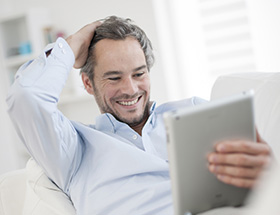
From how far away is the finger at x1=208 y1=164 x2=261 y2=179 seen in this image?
2.96ft

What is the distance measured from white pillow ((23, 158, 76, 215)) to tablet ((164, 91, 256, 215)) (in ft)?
1.84

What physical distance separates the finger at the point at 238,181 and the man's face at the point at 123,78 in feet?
2.51

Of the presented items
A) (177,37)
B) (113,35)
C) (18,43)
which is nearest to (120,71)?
(113,35)

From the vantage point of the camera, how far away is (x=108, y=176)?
4.43ft

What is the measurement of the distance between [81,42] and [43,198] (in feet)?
2.20

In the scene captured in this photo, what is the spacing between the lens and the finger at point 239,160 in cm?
89

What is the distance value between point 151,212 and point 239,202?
1.23 ft

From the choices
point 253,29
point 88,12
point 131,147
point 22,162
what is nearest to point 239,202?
point 131,147

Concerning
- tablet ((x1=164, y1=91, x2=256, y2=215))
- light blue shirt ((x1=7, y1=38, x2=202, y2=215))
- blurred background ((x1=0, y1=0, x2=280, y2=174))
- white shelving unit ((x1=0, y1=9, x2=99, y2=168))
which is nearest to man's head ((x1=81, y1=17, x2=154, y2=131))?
light blue shirt ((x1=7, y1=38, x2=202, y2=215))

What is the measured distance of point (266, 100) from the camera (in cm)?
145

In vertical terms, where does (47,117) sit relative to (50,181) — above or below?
above

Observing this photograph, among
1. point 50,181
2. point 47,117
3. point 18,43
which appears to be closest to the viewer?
point 47,117

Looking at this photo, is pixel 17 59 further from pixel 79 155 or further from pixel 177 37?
pixel 79 155

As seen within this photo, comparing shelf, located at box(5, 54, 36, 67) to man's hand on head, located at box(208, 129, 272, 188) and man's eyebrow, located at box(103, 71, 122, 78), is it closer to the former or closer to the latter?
man's eyebrow, located at box(103, 71, 122, 78)
